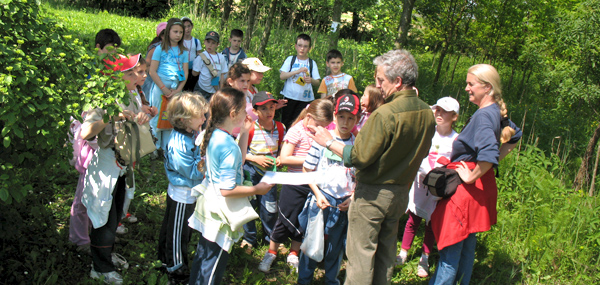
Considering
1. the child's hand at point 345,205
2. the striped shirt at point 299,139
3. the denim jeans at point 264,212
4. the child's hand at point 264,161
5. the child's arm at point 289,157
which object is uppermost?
the striped shirt at point 299,139

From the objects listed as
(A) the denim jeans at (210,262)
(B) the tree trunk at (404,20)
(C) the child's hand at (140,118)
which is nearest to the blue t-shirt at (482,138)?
(A) the denim jeans at (210,262)

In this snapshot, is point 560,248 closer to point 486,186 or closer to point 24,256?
point 486,186

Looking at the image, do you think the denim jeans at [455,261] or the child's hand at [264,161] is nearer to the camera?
the denim jeans at [455,261]

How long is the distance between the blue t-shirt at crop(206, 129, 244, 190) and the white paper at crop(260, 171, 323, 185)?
9.5 inches

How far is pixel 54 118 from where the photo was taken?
2451mm

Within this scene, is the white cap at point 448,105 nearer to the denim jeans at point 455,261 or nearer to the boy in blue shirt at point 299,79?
the denim jeans at point 455,261

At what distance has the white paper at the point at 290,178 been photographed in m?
2.93

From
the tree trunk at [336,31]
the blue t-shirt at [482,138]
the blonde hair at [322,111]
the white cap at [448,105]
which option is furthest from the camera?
the tree trunk at [336,31]

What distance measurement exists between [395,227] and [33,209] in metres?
3.15

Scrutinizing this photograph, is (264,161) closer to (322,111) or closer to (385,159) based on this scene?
(322,111)

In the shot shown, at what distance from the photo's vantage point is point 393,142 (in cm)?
281

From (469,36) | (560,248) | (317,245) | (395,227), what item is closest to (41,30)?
(317,245)

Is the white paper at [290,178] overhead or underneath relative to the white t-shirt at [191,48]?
underneath

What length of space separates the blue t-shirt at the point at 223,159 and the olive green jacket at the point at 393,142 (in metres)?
0.76
